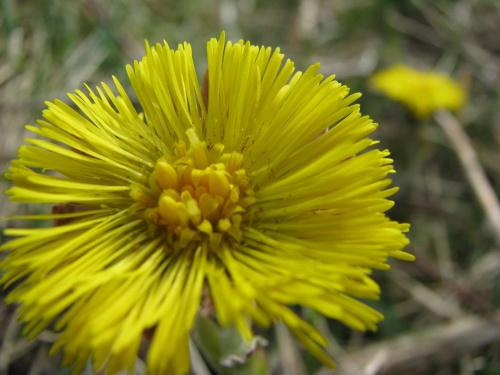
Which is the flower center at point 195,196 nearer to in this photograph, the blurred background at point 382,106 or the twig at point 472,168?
the blurred background at point 382,106

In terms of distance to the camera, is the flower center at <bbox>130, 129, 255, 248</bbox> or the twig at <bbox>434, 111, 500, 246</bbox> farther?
the twig at <bbox>434, 111, 500, 246</bbox>

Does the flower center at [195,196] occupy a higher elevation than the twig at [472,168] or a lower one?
higher

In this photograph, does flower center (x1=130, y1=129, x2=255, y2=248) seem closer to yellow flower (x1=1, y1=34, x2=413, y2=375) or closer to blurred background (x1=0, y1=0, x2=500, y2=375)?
yellow flower (x1=1, y1=34, x2=413, y2=375)

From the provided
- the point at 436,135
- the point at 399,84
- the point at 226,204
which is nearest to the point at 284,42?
the point at 399,84

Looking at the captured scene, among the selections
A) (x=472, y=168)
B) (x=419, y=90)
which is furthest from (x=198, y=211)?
(x=419, y=90)

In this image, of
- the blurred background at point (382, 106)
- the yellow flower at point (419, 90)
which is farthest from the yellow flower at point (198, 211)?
the yellow flower at point (419, 90)

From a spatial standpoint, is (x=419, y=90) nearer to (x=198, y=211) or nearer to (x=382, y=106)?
(x=382, y=106)

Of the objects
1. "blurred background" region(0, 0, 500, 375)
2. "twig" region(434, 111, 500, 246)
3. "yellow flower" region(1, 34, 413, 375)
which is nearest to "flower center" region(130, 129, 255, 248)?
"yellow flower" region(1, 34, 413, 375)

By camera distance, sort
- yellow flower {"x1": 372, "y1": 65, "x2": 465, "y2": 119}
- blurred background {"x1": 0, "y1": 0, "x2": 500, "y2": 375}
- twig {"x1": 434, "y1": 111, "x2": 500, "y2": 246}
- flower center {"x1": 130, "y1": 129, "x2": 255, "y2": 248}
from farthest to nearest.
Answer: yellow flower {"x1": 372, "y1": 65, "x2": 465, "y2": 119} → twig {"x1": 434, "y1": 111, "x2": 500, "y2": 246} → blurred background {"x1": 0, "y1": 0, "x2": 500, "y2": 375} → flower center {"x1": 130, "y1": 129, "x2": 255, "y2": 248}
